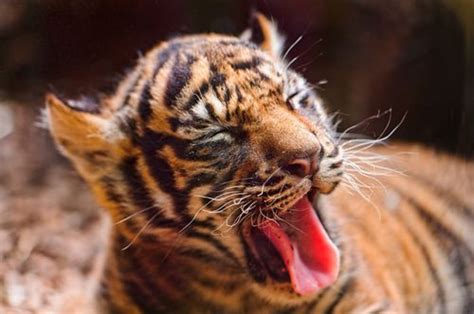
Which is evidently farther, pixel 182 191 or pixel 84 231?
pixel 84 231

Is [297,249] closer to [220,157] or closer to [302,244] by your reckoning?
[302,244]

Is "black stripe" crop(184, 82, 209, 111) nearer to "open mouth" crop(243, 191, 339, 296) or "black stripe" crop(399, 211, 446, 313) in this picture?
"open mouth" crop(243, 191, 339, 296)

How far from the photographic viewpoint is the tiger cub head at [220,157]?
98cm

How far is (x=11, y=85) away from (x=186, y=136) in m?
0.30

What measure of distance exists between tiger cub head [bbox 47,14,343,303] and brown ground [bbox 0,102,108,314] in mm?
109

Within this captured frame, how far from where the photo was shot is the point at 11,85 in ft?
3.61

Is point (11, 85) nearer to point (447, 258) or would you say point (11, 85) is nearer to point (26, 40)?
point (26, 40)

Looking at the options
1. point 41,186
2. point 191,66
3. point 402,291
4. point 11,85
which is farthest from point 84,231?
point 402,291

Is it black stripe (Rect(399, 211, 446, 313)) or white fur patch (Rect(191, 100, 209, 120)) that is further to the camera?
black stripe (Rect(399, 211, 446, 313))

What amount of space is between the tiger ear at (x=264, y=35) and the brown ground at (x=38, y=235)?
0.35m

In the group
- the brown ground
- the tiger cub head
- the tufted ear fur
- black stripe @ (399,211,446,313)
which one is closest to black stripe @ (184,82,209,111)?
the tiger cub head

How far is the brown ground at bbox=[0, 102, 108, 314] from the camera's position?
1.15 meters

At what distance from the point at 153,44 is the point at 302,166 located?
0.29 meters

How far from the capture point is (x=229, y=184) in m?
0.99
